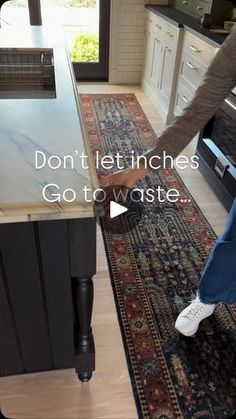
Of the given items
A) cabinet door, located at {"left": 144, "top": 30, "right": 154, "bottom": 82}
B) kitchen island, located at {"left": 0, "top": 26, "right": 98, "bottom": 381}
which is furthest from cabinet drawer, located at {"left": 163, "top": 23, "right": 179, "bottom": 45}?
kitchen island, located at {"left": 0, "top": 26, "right": 98, "bottom": 381}

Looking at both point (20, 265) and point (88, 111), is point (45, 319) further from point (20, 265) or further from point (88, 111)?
point (88, 111)

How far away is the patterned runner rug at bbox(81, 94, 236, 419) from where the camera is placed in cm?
125

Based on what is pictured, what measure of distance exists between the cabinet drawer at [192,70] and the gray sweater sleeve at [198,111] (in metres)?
1.70

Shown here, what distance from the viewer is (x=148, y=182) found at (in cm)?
247

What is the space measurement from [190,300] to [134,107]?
8.28 ft

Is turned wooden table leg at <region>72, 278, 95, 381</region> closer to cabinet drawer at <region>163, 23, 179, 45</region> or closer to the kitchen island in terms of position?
the kitchen island

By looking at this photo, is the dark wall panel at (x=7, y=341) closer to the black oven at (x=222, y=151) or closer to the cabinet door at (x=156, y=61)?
the black oven at (x=222, y=151)

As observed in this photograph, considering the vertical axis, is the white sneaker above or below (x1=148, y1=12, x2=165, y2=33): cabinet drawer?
below

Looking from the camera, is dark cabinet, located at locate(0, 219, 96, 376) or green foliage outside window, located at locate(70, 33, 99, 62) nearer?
dark cabinet, located at locate(0, 219, 96, 376)

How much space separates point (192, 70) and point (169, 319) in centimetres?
194

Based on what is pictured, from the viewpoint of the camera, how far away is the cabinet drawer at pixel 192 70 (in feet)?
8.29

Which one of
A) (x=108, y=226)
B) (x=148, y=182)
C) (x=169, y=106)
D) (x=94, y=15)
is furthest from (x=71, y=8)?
(x=108, y=226)

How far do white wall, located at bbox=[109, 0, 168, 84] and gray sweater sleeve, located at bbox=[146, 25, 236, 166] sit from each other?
338cm

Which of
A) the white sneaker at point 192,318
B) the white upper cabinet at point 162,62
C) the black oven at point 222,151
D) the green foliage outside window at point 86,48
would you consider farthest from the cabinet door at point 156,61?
the white sneaker at point 192,318
